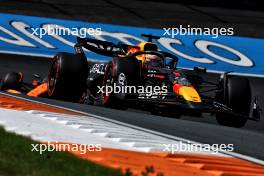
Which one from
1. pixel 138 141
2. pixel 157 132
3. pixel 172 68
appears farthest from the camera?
pixel 172 68

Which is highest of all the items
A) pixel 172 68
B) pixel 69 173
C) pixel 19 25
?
pixel 19 25

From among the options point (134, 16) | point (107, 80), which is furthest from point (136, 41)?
point (107, 80)

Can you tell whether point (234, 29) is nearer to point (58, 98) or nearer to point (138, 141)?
point (58, 98)

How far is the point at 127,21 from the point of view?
18234 millimetres

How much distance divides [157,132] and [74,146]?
7.96ft

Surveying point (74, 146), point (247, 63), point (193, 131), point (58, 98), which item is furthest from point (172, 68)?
point (74, 146)
